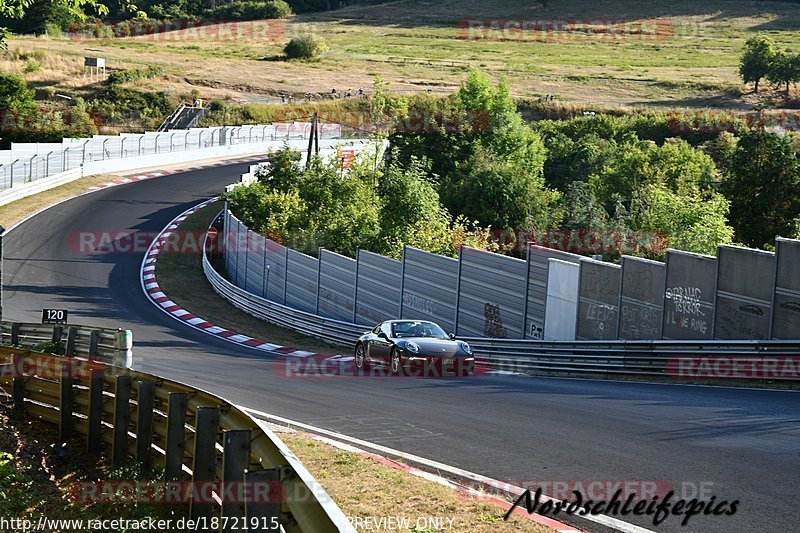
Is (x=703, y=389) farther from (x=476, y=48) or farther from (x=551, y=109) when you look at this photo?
(x=476, y=48)

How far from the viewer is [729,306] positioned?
65.7 feet

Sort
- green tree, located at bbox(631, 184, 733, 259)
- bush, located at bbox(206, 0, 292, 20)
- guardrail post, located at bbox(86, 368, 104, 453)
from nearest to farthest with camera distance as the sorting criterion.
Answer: guardrail post, located at bbox(86, 368, 104, 453) → green tree, located at bbox(631, 184, 733, 259) → bush, located at bbox(206, 0, 292, 20)

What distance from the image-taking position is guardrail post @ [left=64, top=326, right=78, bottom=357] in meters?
17.8

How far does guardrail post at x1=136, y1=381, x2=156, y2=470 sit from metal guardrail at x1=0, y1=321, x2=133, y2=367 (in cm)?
441

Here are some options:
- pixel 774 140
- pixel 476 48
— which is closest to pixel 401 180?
pixel 774 140

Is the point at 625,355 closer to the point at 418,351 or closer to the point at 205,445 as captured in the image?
the point at 418,351

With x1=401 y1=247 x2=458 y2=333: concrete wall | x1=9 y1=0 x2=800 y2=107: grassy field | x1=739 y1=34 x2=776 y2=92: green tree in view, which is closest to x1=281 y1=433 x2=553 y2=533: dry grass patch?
x1=401 y1=247 x2=458 y2=333: concrete wall

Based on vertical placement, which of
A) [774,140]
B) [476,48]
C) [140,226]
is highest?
[476,48]

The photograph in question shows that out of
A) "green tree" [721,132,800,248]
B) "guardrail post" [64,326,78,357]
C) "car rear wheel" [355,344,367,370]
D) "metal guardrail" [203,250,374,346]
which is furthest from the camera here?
"green tree" [721,132,800,248]

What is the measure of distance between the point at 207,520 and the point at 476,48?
14594cm

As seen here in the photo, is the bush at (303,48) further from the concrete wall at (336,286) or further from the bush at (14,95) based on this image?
the concrete wall at (336,286)

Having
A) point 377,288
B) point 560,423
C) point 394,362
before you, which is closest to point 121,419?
point 560,423

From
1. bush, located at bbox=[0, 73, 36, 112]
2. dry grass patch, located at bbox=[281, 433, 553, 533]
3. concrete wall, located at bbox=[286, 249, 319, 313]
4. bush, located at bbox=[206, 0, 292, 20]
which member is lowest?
concrete wall, located at bbox=[286, 249, 319, 313]

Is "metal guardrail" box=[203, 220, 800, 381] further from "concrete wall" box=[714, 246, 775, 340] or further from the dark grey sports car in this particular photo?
the dark grey sports car
